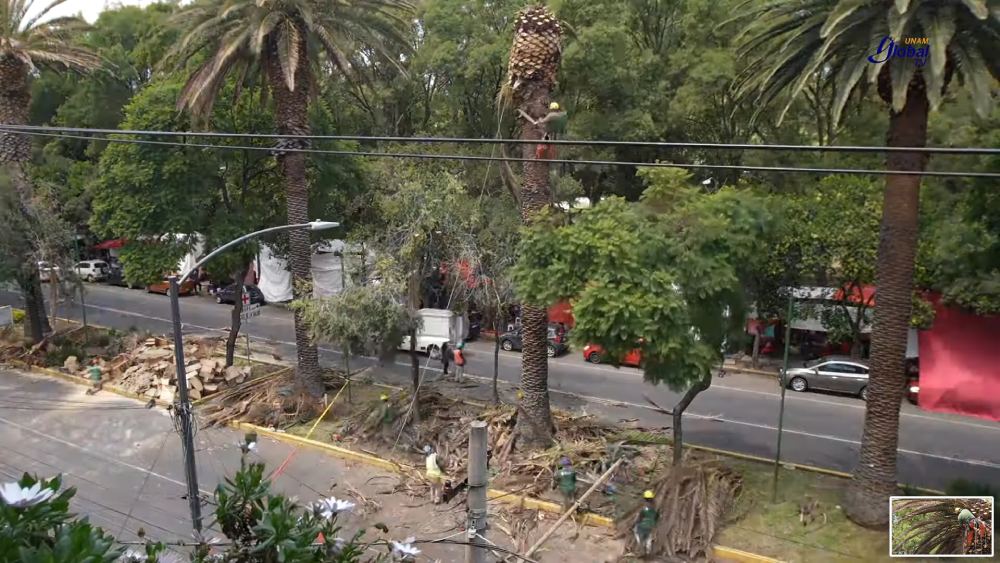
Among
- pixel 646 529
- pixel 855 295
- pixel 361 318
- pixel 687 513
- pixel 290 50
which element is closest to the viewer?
pixel 646 529

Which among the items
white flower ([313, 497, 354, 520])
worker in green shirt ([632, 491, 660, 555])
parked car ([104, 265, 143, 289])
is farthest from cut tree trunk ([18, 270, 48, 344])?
white flower ([313, 497, 354, 520])

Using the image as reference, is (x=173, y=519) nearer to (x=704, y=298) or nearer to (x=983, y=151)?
(x=704, y=298)

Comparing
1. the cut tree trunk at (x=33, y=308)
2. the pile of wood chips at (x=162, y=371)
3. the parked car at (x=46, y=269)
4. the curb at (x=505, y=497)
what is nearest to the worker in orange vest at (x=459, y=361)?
the curb at (x=505, y=497)

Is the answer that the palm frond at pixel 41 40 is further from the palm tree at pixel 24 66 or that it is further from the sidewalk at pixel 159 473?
the sidewalk at pixel 159 473

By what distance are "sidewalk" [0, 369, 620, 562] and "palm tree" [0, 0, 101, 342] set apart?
5.52 m

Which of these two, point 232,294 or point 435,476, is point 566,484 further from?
point 232,294

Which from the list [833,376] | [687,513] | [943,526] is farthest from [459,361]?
[943,526]

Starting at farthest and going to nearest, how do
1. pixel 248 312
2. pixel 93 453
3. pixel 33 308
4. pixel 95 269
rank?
pixel 95 269 < pixel 33 308 < pixel 248 312 < pixel 93 453

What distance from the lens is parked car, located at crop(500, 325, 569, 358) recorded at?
27438 millimetres

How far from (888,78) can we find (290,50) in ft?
43.0

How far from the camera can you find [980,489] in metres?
12.6

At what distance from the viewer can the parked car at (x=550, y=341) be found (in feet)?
90.0

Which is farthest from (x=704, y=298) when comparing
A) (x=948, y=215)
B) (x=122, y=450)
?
(x=122, y=450)

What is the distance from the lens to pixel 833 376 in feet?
74.4
